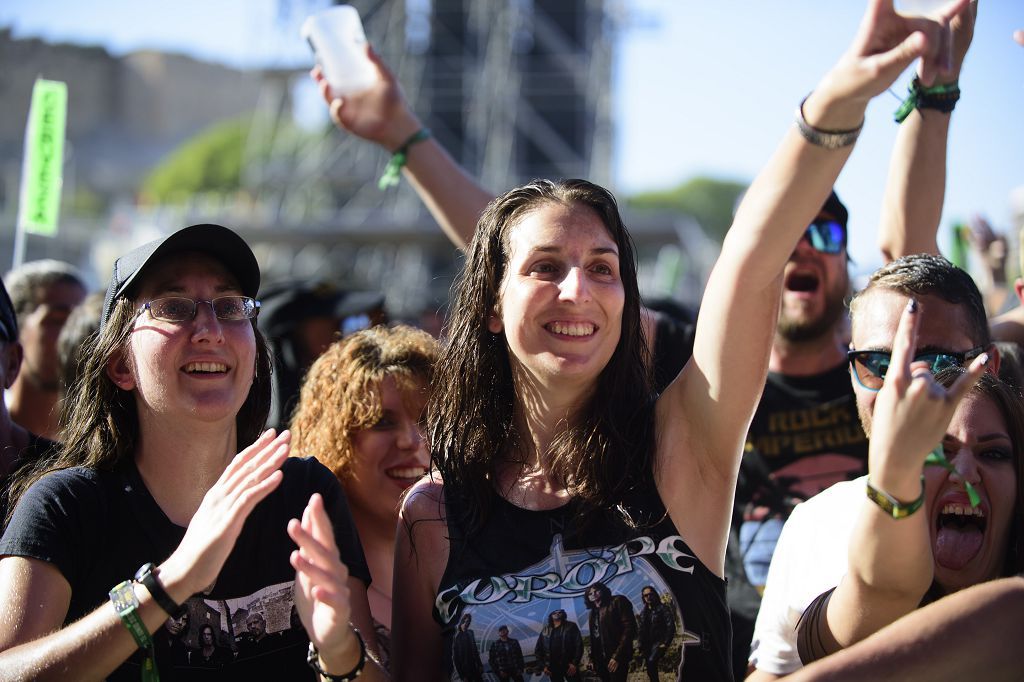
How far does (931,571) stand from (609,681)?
2.07 feet

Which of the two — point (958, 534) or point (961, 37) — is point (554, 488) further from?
point (961, 37)

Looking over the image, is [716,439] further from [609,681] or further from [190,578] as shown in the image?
[190,578]

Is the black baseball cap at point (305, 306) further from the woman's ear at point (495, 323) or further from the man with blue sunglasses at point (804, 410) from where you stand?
the woman's ear at point (495, 323)

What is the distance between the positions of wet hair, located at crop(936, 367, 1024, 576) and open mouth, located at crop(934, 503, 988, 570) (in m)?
0.06

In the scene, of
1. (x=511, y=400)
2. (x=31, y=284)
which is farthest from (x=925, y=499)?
(x=31, y=284)

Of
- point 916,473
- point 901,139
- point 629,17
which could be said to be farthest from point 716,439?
point 629,17

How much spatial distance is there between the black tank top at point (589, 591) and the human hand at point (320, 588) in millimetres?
233

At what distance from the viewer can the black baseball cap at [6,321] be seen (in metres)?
3.06

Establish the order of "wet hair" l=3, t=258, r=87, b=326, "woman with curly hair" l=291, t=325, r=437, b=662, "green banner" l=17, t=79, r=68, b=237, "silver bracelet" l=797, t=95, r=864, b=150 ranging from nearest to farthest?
"silver bracelet" l=797, t=95, r=864, b=150 → "woman with curly hair" l=291, t=325, r=437, b=662 → "wet hair" l=3, t=258, r=87, b=326 → "green banner" l=17, t=79, r=68, b=237

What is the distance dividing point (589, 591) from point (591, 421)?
390 mm

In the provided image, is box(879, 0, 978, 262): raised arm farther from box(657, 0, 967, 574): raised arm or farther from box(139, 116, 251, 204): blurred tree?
box(139, 116, 251, 204): blurred tree

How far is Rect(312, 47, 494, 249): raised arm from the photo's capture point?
355 centimetres

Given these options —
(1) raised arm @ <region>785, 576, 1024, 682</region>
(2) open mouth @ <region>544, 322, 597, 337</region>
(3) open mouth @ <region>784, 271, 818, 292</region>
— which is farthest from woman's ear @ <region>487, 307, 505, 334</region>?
(3) open mouth @ <region>784, 271, 818, 292</region>

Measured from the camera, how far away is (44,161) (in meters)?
5.38
